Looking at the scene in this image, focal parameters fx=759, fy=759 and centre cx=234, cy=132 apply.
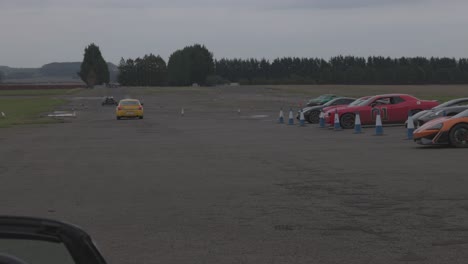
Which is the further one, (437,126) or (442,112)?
(442,112)

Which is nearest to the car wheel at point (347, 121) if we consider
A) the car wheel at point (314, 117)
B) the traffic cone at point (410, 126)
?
the car wheel at point (314, 117)

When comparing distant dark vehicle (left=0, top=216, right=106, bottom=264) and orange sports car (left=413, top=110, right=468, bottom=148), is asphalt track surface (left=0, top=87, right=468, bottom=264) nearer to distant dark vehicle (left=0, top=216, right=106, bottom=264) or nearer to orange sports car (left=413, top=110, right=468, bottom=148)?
orange sports car (left=413, top=110, right=468, bottom=148)

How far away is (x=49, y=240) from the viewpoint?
2.68 meters

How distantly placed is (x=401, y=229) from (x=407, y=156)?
28.0 feet

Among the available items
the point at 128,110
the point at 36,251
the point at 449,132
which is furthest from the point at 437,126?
the point at 128,110

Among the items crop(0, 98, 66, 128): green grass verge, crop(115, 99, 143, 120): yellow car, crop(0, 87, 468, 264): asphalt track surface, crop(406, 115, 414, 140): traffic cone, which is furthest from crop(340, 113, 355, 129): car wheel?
crop(115, 99, 143, 120): yellow car

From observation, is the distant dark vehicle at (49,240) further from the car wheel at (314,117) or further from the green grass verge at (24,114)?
the green grass verge at (24,114)

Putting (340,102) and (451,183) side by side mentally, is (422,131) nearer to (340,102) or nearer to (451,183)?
(451,183)

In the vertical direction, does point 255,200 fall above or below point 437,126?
below

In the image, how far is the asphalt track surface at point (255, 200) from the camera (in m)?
7.04

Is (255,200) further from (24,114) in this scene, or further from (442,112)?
(24,114)

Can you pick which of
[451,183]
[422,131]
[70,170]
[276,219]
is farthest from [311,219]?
[422,131]

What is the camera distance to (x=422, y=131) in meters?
18.0

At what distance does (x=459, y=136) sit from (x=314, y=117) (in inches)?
638
